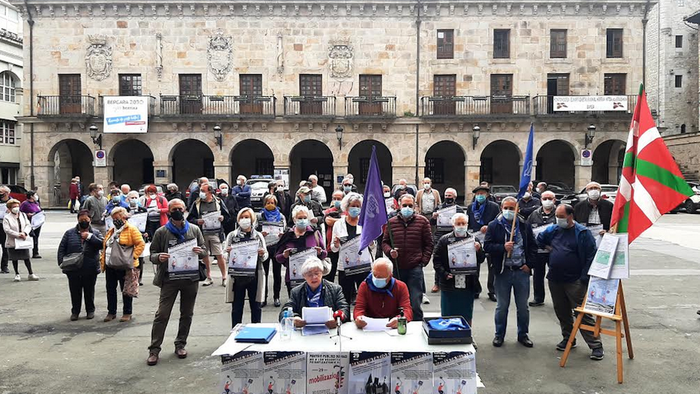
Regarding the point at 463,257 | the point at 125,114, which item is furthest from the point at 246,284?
the point at 125,114

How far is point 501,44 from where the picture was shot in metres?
26.6

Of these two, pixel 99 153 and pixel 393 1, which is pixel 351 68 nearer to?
pixel 393 1

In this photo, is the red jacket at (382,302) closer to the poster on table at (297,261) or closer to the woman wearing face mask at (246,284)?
the poster on table at (297,261)

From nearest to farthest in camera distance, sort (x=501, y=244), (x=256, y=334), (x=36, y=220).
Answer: (x=256, y=334)
(x=501, y=244)
(x=36, y=220)

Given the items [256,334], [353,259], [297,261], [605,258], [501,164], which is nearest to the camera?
[256,334]

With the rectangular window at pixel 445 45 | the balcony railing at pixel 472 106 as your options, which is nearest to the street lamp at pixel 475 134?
the balcony railing at pixel 472 106

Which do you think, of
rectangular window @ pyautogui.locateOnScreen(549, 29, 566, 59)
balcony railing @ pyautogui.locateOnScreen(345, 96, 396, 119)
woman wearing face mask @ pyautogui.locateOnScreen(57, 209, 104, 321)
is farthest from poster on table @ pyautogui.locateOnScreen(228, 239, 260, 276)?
rectangular window @ pyautogui.locateOnScreen(549, 29, 566, 59)

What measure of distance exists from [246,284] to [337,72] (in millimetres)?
21137

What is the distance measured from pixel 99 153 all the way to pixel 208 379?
2406cm

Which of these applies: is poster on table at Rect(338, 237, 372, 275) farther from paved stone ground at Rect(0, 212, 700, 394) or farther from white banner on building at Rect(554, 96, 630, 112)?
white banner on building at Rect(554, 96, 630, 112)

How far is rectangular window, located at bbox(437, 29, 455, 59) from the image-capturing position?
1042 inches

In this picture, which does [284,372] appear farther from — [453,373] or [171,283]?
[171,283]

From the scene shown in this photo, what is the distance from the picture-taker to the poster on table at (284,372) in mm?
4137

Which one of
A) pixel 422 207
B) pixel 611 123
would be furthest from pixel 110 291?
pixel 611 123
